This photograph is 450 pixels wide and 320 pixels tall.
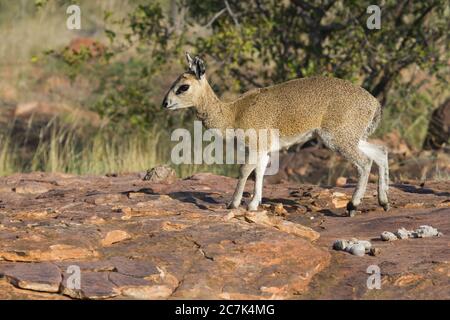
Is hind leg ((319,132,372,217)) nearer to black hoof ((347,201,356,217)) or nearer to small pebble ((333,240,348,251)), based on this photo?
black hoof ((347,201,356,217))

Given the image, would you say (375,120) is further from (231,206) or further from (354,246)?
(354,246)

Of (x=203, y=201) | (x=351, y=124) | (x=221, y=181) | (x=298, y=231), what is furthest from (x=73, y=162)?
(x=298, y=231)

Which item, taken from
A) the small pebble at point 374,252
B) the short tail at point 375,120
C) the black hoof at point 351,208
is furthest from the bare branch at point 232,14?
the small pebble at point 374,252

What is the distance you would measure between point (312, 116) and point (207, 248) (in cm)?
262

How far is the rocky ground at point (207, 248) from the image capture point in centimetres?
617

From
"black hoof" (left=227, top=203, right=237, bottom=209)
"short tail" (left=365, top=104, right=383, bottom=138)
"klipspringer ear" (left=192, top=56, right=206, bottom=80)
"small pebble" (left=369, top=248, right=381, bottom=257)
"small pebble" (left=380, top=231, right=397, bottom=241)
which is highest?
"klipspringer ear" (left=192, top=56, right=206, bottom=80)

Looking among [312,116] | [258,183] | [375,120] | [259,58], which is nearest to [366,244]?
[258,183]

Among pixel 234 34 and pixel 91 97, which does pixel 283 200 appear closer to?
pixel 234 34

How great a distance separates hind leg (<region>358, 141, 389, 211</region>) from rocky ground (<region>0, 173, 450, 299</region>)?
0.48 feet

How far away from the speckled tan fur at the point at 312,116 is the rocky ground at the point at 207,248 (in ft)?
1.40

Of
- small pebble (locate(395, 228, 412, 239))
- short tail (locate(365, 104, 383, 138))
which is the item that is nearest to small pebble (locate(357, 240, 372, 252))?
small pebble (locate(395, 228, 412, 239))

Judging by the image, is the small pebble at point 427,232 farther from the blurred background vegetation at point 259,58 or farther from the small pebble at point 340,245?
the blurred background vegetation at point 259,58

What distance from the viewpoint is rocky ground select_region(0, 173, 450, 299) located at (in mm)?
6168

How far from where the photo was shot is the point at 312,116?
8.98m
